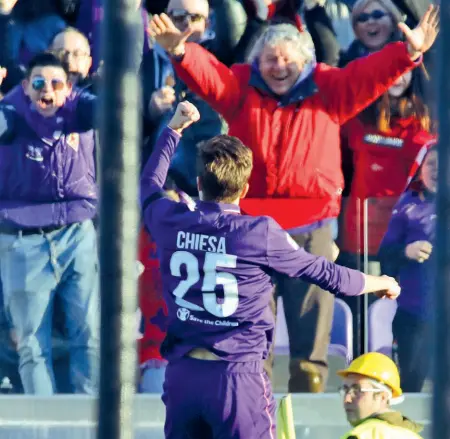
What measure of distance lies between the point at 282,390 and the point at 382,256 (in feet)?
2.70

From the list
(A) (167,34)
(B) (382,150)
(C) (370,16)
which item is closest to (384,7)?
(C) (370,16)

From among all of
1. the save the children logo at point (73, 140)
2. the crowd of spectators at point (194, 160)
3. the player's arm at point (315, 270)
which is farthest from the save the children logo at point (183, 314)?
the save the children logo at point (73, 140)

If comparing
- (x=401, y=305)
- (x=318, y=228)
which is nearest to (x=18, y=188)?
(x=318, y=228)

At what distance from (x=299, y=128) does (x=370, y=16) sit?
0.73 meters

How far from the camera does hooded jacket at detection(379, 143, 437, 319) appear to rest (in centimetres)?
633

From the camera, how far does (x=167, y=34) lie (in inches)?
213

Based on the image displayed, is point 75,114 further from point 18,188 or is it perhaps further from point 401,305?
point 401,305

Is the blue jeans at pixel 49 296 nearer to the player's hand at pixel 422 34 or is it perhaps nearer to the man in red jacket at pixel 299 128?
the man in red jacket at pixel 299 128

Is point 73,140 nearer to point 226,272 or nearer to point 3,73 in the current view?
point 3,73

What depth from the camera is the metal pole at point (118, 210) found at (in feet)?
8.08

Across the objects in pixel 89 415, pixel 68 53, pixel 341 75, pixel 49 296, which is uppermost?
pixel 68 53

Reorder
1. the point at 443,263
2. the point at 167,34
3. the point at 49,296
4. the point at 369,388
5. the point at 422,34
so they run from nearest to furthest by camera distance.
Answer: the point at 443,263 < the point at 369,388 < the point at 167,34 < the point at 422,34 < the point at 49,296

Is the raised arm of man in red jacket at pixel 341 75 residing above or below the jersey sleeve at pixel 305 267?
above

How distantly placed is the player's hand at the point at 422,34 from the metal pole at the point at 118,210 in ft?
12.2
